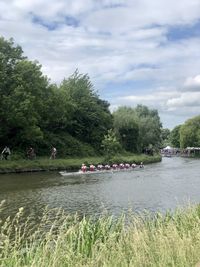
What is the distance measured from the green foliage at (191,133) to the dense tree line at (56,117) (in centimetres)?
4571

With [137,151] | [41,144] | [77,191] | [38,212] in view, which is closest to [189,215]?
[38,212]

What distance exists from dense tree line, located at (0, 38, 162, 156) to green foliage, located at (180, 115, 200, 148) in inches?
1799

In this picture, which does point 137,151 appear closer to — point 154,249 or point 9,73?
point 9,73

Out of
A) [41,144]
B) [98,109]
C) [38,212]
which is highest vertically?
[98,109]

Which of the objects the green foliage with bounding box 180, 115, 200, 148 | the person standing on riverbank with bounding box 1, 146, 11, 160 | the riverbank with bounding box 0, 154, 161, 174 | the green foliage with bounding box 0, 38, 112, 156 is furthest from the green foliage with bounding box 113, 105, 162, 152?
the green foliage with bounding box 180, 115, 200, 148

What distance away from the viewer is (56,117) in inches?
2672

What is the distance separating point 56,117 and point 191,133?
308 ft

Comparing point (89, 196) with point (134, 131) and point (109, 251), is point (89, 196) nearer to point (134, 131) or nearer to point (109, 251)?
point (109, 251)

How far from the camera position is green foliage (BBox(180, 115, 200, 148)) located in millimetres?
153375

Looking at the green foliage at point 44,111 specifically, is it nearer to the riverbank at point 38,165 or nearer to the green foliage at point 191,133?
the riverbank at point 38,165

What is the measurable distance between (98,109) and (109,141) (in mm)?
14797

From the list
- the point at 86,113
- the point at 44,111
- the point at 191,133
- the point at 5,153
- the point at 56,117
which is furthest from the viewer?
the point at 191,133

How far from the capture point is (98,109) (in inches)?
3381

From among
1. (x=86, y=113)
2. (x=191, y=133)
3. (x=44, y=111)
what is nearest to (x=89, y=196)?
(x=44, y=111)
